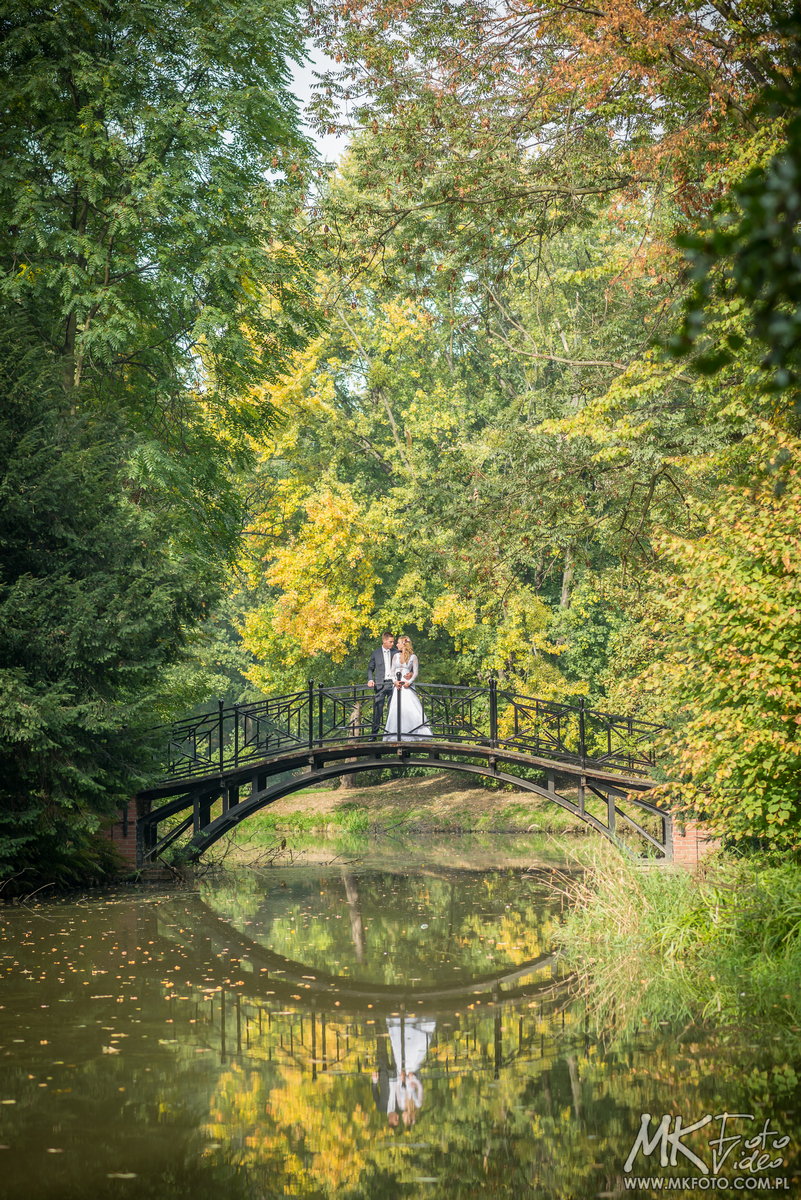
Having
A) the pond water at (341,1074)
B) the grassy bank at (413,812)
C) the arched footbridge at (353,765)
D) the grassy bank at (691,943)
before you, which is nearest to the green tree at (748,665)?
the grassy bank at (691,943)

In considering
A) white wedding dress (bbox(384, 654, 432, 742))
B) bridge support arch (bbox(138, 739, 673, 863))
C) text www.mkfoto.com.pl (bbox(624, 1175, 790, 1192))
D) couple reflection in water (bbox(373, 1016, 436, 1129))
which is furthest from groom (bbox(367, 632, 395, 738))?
text www.mkfoto.com.pl (bbox(624, 1175, 790, 1192))

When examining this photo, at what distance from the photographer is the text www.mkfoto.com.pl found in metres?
5.17

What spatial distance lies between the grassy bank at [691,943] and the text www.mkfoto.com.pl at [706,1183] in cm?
255

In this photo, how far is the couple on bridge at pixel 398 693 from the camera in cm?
1928

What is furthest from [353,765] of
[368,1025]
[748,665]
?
[748,665]

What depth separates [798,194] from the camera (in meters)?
2.56

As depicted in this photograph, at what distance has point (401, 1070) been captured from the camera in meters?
7.62

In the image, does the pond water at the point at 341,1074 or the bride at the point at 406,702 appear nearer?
the pond water at the point at 341,1074

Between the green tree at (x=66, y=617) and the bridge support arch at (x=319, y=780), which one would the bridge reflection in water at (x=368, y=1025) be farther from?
the bridge support arch at (x=319, y=780)

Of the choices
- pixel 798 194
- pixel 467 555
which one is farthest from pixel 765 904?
pixel 467 555

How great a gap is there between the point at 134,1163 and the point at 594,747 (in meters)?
21.7

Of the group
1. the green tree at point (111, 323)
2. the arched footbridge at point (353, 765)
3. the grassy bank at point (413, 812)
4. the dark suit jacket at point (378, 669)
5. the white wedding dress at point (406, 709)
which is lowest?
the grassy bank at point (413, 812)

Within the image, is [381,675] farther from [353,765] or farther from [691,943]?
[691,943]

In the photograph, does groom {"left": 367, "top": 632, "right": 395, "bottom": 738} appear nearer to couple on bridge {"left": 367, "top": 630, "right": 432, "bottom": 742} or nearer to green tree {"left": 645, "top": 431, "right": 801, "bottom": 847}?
couple on bridge {"left": 367, "top": 630, "right": 432, "bottom": 742}
